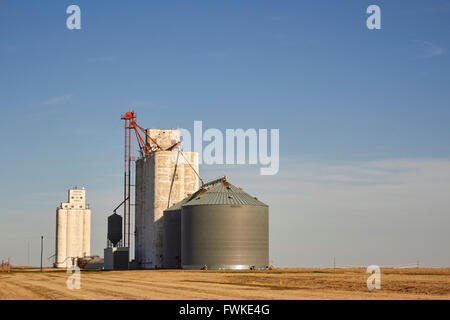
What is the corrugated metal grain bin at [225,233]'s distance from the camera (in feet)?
335

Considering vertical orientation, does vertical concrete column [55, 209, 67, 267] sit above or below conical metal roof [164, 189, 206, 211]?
below

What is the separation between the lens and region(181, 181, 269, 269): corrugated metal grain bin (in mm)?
102000

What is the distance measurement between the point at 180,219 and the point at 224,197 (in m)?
11.6

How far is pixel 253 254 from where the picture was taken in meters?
103

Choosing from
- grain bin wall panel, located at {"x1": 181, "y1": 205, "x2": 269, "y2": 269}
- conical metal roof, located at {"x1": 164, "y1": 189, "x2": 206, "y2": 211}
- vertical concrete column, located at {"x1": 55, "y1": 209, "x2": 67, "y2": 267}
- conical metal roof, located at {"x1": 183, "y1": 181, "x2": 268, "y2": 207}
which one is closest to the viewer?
grain bin wall panel, located at {"x1": 181, "y1": 205, "x2": 269, "y2": 269}

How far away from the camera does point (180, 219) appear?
373 ft

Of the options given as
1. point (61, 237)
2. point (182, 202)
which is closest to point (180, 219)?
point (182, 202)

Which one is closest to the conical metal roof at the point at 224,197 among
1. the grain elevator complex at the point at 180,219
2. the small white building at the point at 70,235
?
the grain elevator complex at the point at 180,219

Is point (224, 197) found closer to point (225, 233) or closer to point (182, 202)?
point (225, 233)

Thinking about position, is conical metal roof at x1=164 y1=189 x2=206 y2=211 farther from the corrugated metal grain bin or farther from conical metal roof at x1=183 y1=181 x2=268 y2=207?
the corrugated metal grain bin

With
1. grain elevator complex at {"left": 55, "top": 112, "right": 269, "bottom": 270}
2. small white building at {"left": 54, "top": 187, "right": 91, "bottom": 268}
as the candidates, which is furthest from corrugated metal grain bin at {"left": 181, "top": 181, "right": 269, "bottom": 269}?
small white building at {"left": 54, "top": 187, "right": 91, "bottom": 268}

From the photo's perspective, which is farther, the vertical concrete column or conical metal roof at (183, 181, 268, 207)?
the vertical concrete column
